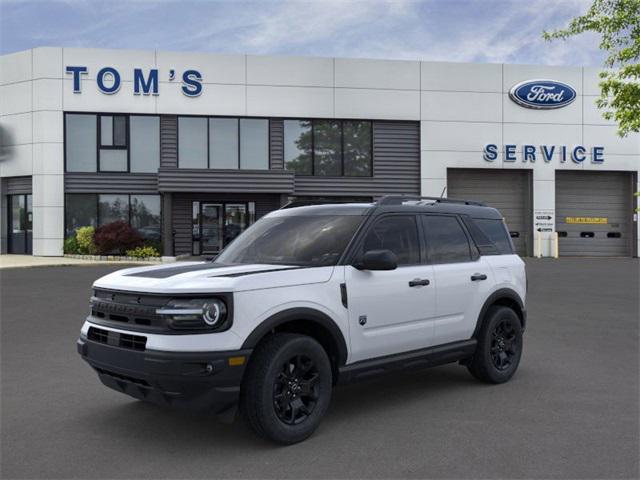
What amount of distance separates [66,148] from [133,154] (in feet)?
9.01

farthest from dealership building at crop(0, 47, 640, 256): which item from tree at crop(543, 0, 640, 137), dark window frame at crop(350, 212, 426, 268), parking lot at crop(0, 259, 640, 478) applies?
dark window frame at crop(350, 212, 426, 268)

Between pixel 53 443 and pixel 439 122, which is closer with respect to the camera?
pixel 53 443

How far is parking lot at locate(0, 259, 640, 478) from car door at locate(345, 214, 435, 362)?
0.61m

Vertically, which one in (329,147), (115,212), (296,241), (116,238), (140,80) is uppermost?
(140,80)

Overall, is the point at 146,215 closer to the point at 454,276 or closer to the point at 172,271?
the point at 454,276

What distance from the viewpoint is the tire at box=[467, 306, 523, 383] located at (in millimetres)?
6105

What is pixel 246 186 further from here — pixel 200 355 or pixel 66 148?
pixel 200 355

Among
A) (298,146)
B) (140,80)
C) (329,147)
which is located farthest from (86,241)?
(329,147)

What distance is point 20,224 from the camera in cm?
2762

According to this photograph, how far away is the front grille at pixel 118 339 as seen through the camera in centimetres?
430

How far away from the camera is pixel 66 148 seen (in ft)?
85.9

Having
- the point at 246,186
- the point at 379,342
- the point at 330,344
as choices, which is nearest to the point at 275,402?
the point at 330,344

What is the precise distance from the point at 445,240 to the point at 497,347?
1.29m

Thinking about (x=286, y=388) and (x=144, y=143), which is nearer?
(x=286, y=388)
